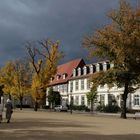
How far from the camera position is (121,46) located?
49594 millimetres

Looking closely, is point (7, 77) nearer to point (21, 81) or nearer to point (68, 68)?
point (21, 81)

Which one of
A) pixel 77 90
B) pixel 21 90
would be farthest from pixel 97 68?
pixel 21 90

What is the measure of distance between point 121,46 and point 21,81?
41659 mm

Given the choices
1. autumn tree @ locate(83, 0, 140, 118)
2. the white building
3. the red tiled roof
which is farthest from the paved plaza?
the red tiled roof

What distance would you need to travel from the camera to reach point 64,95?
109312mm

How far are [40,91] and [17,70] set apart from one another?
880 inches

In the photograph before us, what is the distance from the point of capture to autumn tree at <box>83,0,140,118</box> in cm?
4969

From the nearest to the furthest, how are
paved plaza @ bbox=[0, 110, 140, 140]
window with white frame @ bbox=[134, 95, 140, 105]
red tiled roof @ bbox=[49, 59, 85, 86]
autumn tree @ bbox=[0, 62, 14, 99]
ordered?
paved plaza @ bbox=[0, 110, 140, 140] → window with white frame @ bbox=[134, 95, 140, 105] → autumn tree @ bbox=[0, 62, 14, 99] → red tiled roof @ bbox=[49, 59, 85, 86]

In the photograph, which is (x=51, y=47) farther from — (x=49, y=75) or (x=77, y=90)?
(x=77, y=90)

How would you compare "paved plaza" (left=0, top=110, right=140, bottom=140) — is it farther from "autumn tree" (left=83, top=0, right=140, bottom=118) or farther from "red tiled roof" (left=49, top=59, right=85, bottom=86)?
"red tiled roof" (left=49, top=59, right=85, bottom=86)

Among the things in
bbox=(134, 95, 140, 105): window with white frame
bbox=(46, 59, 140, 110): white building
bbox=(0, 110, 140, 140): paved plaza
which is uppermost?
bbox=(46, 59, 140, 110): white building

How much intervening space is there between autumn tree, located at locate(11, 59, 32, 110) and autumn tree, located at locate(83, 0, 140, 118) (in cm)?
3222

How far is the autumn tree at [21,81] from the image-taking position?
85625mm

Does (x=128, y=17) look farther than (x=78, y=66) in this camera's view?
No
